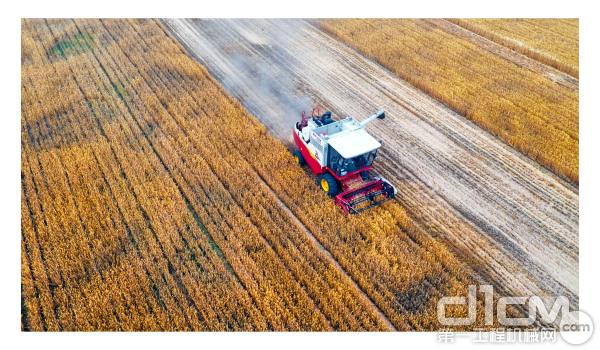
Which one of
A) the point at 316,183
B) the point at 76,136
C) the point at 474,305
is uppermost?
the point at 76,136

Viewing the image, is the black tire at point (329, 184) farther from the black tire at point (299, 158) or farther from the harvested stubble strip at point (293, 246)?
the harvested stubble strip at point (293, 246)

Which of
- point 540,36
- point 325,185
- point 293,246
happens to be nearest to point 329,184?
point 325,185

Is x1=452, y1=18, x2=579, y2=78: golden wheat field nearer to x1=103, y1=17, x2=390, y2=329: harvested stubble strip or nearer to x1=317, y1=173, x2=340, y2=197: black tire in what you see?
x1=317, y1=173, x2=340, y2=197: black tire

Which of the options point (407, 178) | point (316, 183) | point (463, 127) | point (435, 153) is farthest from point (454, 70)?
point (316, 183)

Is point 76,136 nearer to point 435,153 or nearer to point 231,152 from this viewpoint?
point 231,152

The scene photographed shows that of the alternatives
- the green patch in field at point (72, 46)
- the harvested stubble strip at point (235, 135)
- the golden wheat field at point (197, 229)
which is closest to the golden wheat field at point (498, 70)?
the golden wheat field at point (197, 229)

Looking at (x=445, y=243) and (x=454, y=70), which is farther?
(x=454, y=70)

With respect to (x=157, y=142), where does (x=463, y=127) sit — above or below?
below
